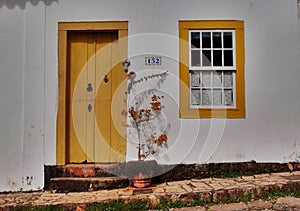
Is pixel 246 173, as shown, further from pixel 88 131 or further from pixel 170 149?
pixel 88 131

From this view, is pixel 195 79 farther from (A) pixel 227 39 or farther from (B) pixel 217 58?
(A) pixel 227 39

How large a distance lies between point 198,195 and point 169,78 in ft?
7.15

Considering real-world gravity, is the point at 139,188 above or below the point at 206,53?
below

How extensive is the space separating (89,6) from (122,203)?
3.62m

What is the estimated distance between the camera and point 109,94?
19.3 ft

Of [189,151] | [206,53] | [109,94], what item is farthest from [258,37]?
[109,94]

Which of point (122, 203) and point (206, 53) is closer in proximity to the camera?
point (122, 203)

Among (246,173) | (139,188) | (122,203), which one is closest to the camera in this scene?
(122,203)

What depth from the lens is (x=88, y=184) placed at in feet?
17.6

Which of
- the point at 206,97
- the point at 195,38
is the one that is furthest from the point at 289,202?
the point at 195,38

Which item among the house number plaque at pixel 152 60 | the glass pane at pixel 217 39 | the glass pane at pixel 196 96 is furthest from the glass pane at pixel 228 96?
the house number plaque at pixel 152 60

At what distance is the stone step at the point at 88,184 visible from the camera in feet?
17.6

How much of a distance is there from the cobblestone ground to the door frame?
1013 mm

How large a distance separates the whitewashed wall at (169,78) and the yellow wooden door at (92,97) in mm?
315
